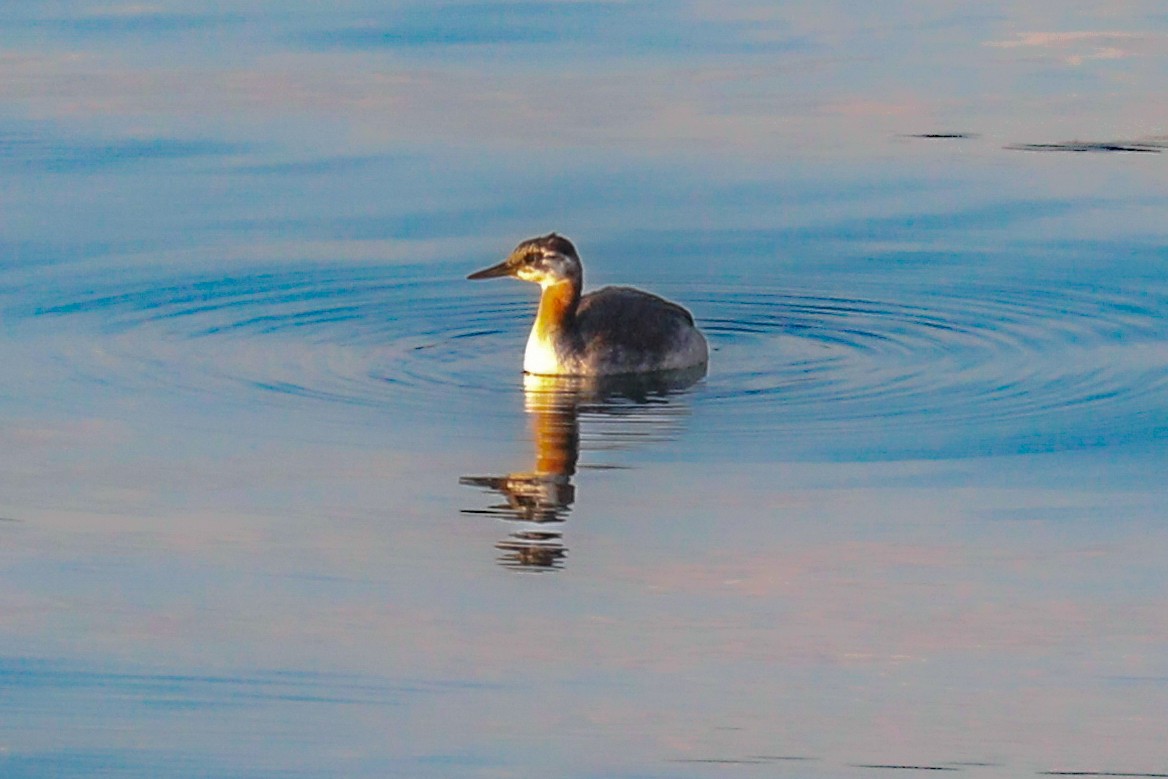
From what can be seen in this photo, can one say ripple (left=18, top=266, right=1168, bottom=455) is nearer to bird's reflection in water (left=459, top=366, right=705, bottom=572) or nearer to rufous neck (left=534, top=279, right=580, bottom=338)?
bird's reflection in water (left=459, top=366, right=705, bottom=572)

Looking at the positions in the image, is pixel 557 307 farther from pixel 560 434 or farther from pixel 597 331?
pixel 560 434

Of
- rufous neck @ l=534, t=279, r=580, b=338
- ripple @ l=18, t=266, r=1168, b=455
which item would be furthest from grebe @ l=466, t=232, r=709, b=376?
ripple @ l=18, t=266, r=1168, b=455

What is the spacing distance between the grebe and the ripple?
0.75 feet

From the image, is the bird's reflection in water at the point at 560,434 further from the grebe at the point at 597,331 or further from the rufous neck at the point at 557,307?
the rufous neck at the point at 557,307

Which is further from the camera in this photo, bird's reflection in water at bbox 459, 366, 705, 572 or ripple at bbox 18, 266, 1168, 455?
ripple at bbox 18, 266, 1168, 455

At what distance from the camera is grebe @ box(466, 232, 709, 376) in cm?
1372

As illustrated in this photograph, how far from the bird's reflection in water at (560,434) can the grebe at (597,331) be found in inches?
2.9

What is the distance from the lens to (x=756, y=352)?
1423 centimetres

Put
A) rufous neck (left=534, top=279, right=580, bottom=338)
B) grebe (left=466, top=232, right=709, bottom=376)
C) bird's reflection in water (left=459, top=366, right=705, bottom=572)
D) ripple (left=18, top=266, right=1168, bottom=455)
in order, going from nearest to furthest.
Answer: bird's reflection in water (left=459, top=366, right=705, bottom=572), ripple (left=18, top=266, right=1168, bottom=455), grebe (left=466, top=232, right=709, bottom=376), rufous neck (left=534, top=279, right=580, bottom=338)

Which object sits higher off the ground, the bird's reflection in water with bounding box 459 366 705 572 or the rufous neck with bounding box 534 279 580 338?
the rufous neck with bounding box 534 279 580 338

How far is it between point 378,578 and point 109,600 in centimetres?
102

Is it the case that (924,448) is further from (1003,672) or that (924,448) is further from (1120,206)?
(1120,206)

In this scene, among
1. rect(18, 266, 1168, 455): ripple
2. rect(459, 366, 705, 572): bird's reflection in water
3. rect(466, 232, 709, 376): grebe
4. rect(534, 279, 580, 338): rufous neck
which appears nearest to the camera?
rect(459, 366, 705, 572): bird's reflection in water

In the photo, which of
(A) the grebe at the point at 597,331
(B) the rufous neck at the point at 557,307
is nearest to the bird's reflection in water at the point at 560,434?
(A) the grebe at the point at 597,331
